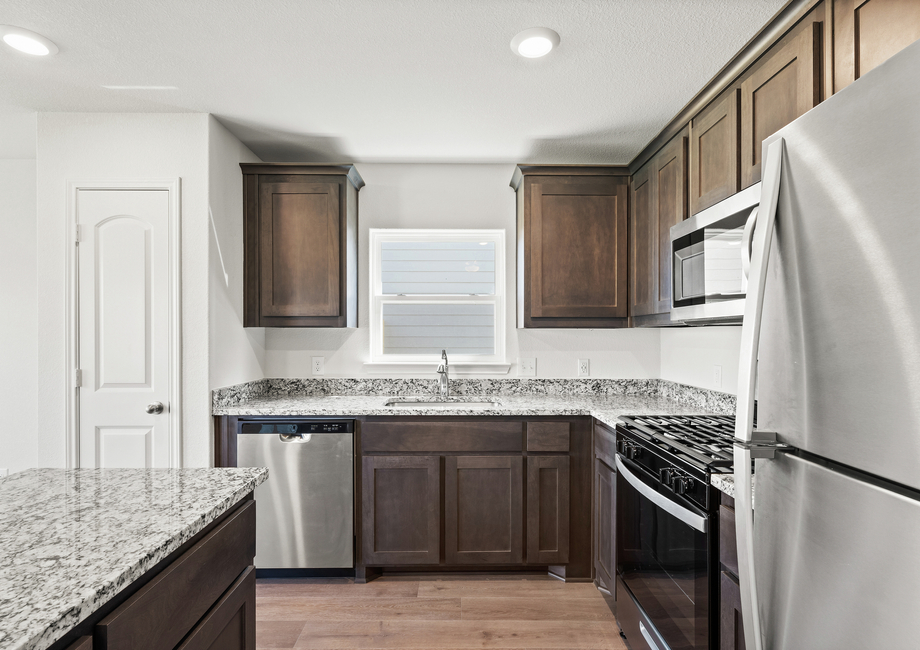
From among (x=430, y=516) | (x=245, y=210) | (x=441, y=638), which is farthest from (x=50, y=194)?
(x=441, y=638)

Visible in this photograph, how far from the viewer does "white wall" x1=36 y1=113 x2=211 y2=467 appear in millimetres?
2521

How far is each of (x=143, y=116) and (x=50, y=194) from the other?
0.62 metres

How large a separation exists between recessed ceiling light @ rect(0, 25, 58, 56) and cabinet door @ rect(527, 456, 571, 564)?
2.77m

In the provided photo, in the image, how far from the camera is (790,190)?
0.82 metres

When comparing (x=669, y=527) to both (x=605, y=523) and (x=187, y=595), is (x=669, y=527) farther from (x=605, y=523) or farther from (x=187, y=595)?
(x=187, y=595)

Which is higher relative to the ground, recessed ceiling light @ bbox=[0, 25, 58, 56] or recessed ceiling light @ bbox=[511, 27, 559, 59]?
recessed ceiling light @ bbox=[0, 25, 58, 56]

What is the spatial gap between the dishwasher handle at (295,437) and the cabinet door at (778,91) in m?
2.28

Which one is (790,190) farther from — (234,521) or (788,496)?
(234,521)

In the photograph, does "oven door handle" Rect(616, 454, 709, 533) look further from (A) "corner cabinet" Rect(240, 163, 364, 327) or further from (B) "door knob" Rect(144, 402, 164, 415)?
(B) "door knob" Rect(144, 402, 164, 415)

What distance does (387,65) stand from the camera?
205 cm

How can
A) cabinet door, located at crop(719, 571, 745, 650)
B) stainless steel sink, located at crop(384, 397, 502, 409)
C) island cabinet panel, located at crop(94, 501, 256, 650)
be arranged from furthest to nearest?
stainless steel sink, located at crop(384, 397, 502, 409) < cabinet door, located at crop(719, 571, 745, 650) < island cabinet panel, located at crop(94, 501, 256, 650)

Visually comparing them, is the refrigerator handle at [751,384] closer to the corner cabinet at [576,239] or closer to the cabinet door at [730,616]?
the cabinet door at [730,616]

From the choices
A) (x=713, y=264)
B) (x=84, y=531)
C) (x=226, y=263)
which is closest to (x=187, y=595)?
(x=84, y=531)

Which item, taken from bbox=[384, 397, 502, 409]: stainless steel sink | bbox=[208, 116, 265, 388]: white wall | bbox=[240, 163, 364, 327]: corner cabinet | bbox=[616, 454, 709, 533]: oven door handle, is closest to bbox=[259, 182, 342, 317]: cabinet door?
bbox=[240, 163, 364, 327]: corner cabinet
